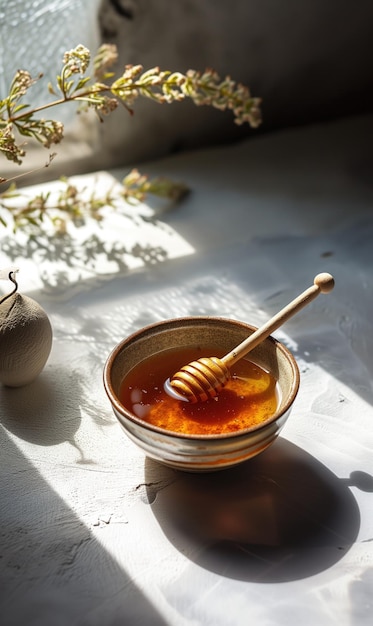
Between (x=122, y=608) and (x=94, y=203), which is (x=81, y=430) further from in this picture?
(x=94, y=203)

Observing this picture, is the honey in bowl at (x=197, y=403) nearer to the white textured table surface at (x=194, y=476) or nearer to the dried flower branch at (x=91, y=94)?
the white textured table surface at (x=194, y=476)

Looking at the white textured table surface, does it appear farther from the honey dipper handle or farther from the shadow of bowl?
the honey dipper handle

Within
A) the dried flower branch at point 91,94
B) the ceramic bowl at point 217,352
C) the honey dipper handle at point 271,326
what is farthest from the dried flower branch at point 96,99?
the honey dipper handle at point 271,326

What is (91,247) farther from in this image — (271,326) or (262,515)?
(262,515)

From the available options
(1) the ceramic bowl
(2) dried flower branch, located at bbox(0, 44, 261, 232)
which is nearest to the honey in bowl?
(1) the ceramic bowl

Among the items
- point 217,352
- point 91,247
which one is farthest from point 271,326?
point 91,247

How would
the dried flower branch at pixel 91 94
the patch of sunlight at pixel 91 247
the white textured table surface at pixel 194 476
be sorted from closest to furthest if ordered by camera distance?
the white textured table surface at pixel 194 476 → the dried flower branch at pixel 91 94 → the patch of sunlight at pixel 91 247

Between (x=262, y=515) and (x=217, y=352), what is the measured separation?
0.24 metres

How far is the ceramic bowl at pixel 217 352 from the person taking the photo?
823 millimetres

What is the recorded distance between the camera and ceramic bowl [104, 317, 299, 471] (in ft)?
2.70

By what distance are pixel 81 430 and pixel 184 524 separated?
8.9 inches

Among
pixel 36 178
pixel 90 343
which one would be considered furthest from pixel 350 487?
pixel 36 178

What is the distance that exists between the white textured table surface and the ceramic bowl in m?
0.09

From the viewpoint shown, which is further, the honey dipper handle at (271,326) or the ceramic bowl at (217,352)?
the honey dipper handle at (271,326)
